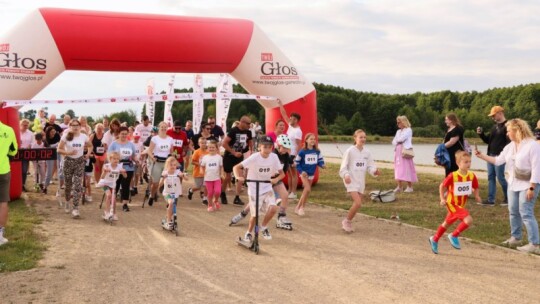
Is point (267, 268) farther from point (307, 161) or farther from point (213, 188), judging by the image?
point (213, 188)

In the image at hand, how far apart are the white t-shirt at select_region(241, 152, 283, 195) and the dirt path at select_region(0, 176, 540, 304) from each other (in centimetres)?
80

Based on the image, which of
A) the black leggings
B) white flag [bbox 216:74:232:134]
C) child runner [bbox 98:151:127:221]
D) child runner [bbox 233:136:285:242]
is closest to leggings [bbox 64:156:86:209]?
child runner [bbox 98:151:127:221]

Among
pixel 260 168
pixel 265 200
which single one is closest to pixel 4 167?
pixel 260 168

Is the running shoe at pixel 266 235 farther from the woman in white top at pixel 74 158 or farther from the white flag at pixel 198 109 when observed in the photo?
the white flag at pixel 198 109

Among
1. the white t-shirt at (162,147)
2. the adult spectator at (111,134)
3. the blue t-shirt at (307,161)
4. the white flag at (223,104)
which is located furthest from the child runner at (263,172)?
the white flag at (223,104)

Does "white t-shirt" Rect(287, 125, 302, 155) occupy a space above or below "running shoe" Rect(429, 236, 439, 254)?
above

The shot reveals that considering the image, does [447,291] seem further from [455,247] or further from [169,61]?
[169,61]

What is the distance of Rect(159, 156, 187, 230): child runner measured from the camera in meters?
8.14

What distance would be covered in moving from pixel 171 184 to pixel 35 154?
159 inches

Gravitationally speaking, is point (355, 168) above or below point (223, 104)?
below

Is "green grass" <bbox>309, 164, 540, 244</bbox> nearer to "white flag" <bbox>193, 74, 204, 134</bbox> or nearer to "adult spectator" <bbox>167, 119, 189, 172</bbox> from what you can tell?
"adult spectator" <bbox>167, 119, 189, 172</bbox>

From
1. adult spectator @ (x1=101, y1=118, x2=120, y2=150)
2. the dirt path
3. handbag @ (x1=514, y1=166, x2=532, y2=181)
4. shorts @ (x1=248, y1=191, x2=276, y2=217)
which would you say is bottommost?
the dirt path

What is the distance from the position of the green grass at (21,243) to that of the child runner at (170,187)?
180cm

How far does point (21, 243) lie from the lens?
23.2 ft
